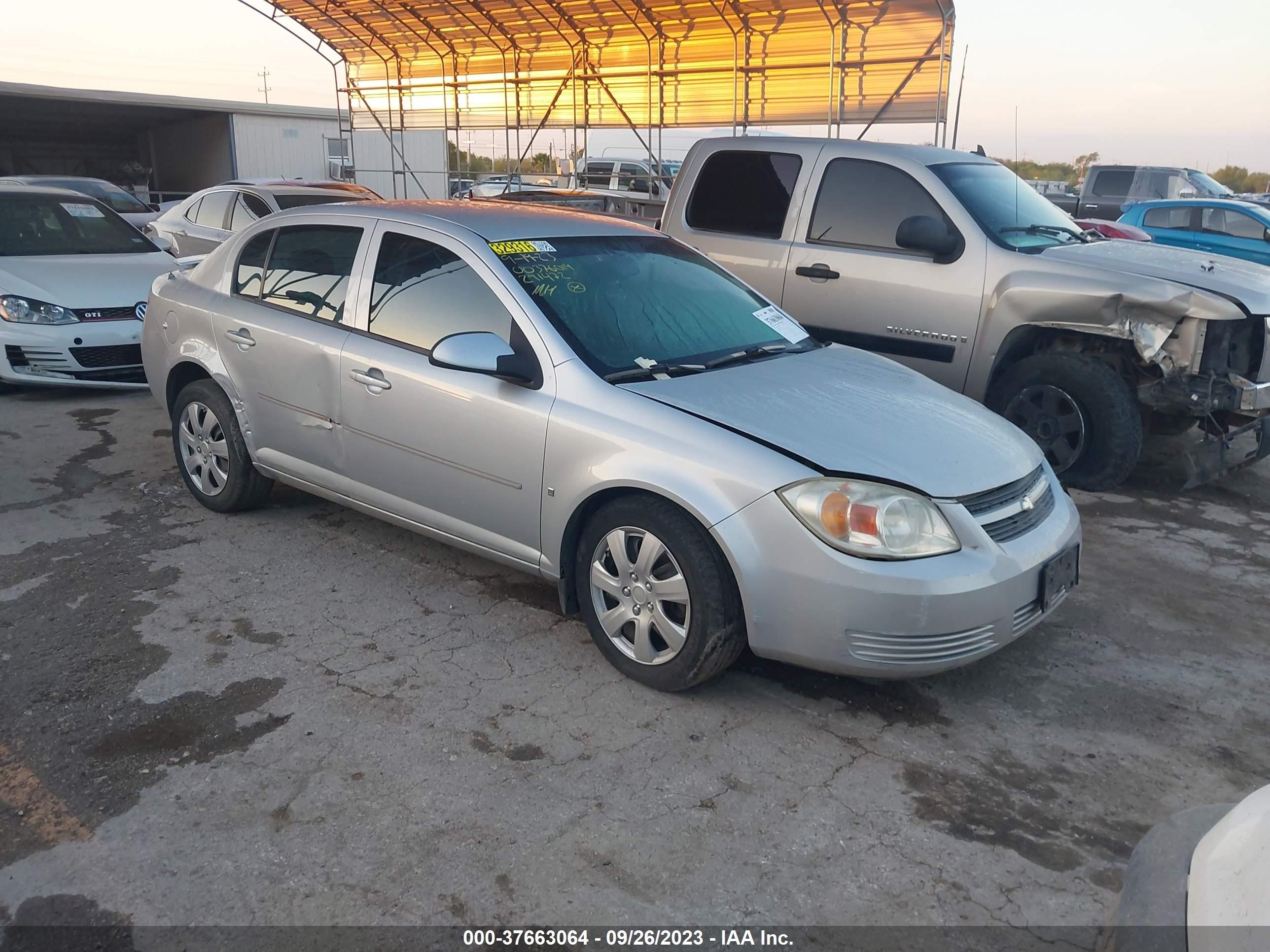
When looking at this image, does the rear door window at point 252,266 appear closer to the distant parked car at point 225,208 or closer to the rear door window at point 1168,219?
the distant parked car at point 225,208

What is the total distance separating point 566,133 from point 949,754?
1340cm

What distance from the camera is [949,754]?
10.7 ft

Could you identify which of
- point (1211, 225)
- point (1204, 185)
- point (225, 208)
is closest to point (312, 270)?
point (225, 208)

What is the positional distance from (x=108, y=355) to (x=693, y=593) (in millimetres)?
6067

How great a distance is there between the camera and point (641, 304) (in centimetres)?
423

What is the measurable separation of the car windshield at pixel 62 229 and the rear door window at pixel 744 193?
→ 507 cm

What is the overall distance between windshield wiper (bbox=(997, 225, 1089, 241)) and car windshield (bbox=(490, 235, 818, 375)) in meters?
2.32

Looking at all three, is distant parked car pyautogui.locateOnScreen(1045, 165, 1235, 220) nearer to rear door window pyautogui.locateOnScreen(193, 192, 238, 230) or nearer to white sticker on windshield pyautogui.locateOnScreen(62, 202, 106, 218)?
rear door window pyautogui.locateOnScreen(193, 192, 238, 230)

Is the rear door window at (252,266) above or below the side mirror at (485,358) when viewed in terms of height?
above

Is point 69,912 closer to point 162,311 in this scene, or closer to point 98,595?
point 98,595

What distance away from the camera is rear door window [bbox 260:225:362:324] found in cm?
455

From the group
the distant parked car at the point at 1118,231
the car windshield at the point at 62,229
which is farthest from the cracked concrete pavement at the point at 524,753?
the distant parked car at the point at 1118,231

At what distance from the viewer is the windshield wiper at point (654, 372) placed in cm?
374

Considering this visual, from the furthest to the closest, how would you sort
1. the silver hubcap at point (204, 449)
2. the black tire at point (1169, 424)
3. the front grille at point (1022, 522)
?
the black tire at point (1169, 424), the silver hubcap at point (204, 449), the front grille at point (1022, 522)
